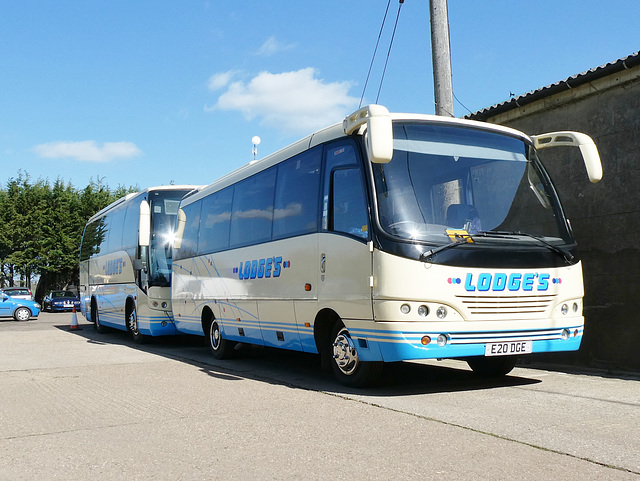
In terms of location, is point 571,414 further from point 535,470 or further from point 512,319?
point 535,470

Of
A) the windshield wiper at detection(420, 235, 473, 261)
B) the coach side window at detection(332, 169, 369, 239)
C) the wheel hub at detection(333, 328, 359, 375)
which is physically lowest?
the wheel hub at detection(333, 328, 359, 375)

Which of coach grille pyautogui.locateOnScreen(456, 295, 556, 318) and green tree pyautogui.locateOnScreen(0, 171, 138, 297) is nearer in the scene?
coach grille pyautogui.locateOnScreen(456, 295, 556, 318)

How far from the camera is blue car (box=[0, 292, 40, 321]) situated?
29.8 metres

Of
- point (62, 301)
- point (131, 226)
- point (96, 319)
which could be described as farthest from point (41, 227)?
point (131, 226)

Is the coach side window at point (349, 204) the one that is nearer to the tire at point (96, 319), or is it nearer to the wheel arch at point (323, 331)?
the wheel arch at point (323, 331)

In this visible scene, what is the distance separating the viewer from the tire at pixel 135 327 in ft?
51.4

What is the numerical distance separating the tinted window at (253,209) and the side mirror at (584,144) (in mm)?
3725

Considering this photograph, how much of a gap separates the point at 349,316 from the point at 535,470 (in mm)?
3539

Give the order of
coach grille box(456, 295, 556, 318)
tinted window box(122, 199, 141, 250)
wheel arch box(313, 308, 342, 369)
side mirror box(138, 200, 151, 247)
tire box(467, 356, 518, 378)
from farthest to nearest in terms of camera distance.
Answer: tinted window box(122, 199, 141, 250) → side mirror box(138, 200, 151, 247) → tire box(467, 356, 518, 378) → wheel arch box(313, 308, 342, 369) → coach grille box(456, 295, 556, 318)

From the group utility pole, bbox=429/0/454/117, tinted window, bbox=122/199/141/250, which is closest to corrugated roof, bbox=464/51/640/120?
utility pole, bbox=429/0/454/117

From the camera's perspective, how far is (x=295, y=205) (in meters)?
9.00

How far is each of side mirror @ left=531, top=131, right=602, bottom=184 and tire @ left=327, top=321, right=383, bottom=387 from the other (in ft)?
11.0

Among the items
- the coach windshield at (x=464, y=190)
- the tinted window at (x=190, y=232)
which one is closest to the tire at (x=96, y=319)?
the tinted window at (x=190, y=232)

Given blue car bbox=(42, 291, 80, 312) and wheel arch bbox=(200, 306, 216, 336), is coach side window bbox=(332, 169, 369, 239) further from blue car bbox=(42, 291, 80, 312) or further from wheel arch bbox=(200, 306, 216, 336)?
blue car bbox=(42, 291, 80, 312)
